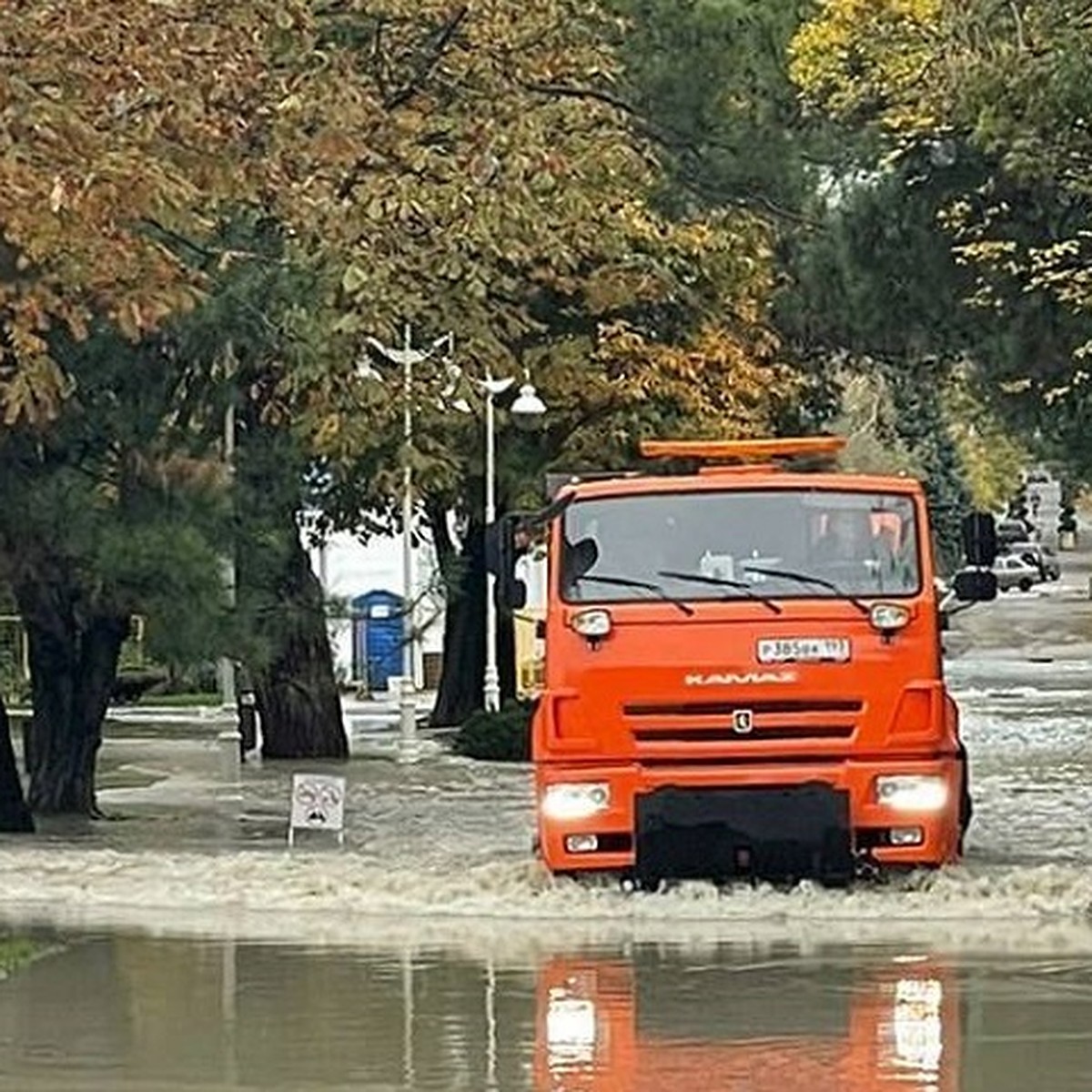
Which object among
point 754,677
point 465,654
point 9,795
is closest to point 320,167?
point 754,677

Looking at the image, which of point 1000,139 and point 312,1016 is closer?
point 312,1016

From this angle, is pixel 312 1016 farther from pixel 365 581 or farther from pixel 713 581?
pixel 365 581

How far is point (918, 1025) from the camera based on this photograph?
12172 mm

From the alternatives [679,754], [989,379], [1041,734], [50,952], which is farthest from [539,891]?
[1041,734]

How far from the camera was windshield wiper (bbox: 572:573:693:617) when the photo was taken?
55.0ft

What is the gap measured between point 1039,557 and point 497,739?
7660 centimetres

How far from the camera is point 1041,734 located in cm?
4153

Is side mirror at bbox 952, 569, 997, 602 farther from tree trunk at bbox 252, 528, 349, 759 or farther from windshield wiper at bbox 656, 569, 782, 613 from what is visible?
tree trunk at bbox 252, 528, 349, 759

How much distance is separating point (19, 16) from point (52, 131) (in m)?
1.04

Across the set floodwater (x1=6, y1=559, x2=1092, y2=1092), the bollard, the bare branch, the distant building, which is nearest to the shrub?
the bollard

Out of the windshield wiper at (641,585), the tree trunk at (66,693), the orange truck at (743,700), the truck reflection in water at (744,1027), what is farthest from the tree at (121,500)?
the truck reflection in water at (744,1027)

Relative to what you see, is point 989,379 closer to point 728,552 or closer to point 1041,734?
point 1041,734

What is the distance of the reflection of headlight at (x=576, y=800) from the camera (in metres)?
16.7

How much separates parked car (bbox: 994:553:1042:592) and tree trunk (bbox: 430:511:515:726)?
59.1 metres
